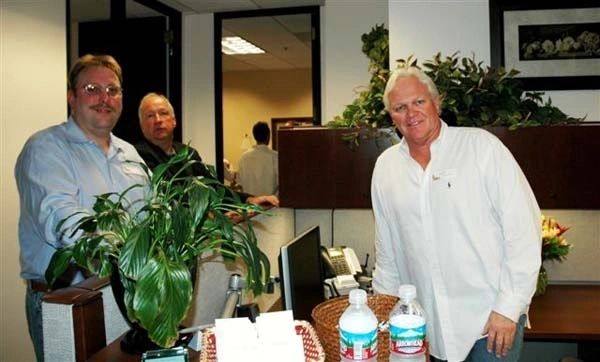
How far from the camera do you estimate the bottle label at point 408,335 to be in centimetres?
112

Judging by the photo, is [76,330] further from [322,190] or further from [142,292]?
[322,190]

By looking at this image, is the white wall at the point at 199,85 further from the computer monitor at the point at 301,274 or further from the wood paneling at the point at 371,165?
the computer monitor at the point at 301,274

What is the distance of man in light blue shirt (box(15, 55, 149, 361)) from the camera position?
1.74 meters

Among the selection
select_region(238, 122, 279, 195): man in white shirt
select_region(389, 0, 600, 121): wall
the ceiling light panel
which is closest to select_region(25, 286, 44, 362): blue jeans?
select_region(389, 0, 600, 121): wall

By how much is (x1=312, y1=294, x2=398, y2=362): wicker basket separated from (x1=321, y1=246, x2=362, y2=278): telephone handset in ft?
3.18

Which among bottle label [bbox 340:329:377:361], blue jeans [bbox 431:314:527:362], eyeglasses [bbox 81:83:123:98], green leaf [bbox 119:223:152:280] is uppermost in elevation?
eyeglasses [bbox 81:83:123:98]

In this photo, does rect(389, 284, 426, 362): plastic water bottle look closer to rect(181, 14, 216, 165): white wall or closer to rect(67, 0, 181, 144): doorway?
rect(67, 0, 181, 144): doorway

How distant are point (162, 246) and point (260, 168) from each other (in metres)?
4.18

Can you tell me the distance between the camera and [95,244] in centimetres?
104

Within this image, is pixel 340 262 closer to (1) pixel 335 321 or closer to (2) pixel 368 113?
(2) pixel 368 113

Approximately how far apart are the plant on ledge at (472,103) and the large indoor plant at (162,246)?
61.0 inches

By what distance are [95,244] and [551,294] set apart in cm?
226

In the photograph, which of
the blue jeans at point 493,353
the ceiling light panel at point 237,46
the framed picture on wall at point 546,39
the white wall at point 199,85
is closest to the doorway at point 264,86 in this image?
the ceiling light panel at point 237,46

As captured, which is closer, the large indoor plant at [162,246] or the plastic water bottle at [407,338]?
the large indoor plant at [162,246]
